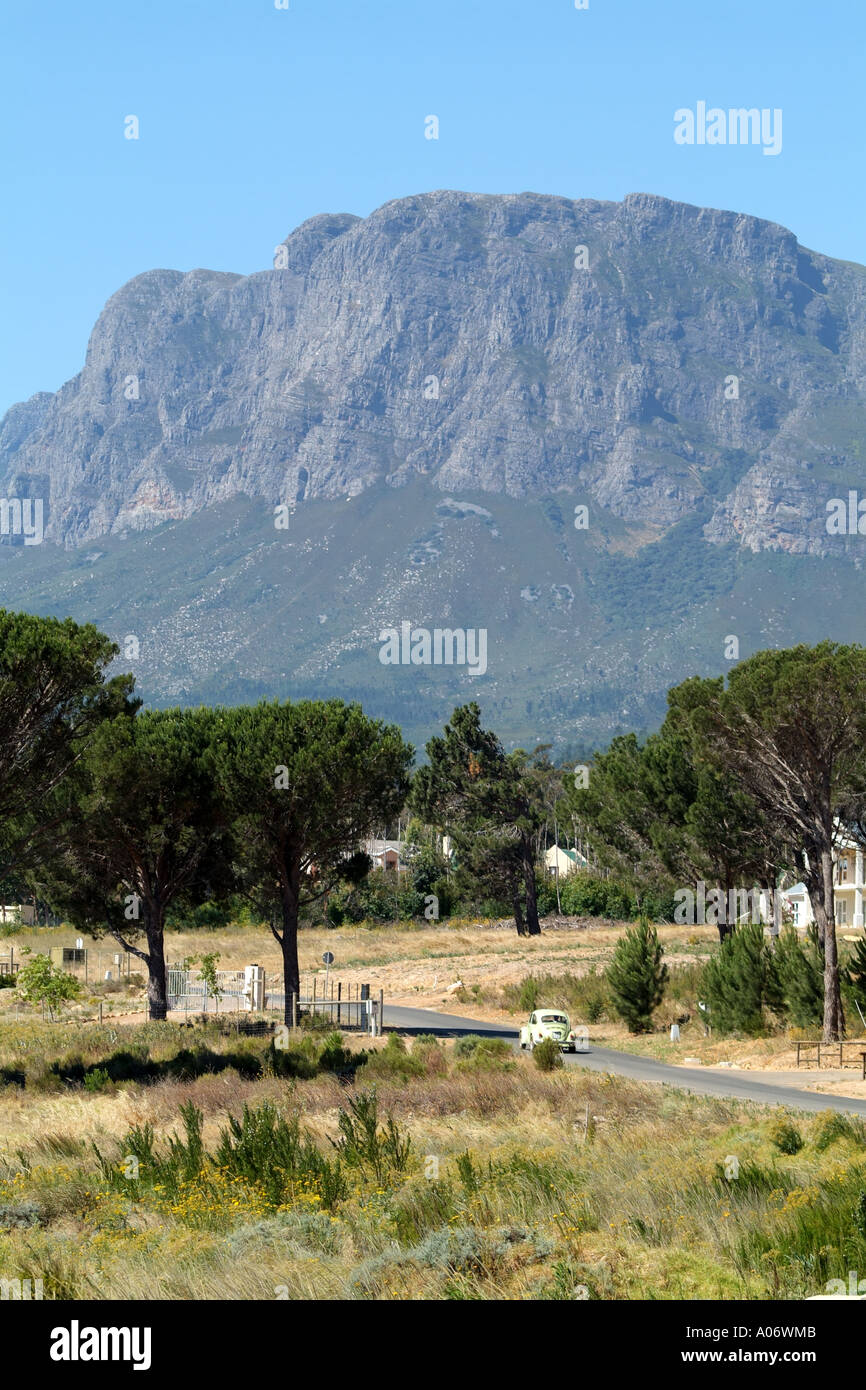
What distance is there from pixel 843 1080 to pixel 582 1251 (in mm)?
19887

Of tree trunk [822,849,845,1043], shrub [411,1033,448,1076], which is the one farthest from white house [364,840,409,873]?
tree trunk [822,849,845,1043]

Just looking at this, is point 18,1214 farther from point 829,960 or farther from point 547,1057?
point 829,960

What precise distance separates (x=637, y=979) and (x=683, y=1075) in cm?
1095

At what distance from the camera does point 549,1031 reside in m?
39.1

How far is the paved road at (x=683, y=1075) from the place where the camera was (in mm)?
27516

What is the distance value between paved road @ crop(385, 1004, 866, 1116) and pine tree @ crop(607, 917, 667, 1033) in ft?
8.05

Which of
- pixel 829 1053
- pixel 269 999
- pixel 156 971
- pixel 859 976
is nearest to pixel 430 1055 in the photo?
pixel 829 1053

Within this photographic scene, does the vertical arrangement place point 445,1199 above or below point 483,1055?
above

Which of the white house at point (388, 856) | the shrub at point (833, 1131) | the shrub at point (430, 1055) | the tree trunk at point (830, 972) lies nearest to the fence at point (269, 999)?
the shrub at point (430, 1055)

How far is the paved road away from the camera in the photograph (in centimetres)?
2752

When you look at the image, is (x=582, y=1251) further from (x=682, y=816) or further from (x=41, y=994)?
(x=682, y=816)

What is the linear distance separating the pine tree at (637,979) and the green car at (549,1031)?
4.37 metres

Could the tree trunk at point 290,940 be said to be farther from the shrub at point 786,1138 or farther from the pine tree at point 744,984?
the shrub at point 786,1138
